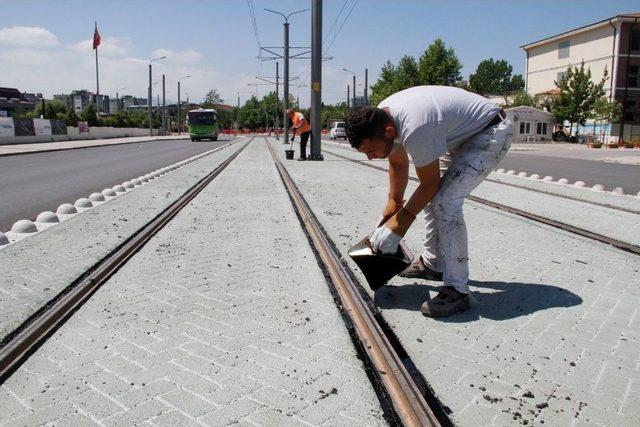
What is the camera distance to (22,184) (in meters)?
12.3

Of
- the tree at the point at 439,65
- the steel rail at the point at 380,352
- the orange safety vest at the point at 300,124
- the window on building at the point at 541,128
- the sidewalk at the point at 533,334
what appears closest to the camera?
the steel rail at the point at 380,352

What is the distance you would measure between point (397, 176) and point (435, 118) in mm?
714

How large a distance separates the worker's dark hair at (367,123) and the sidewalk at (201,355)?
1149 millimetres

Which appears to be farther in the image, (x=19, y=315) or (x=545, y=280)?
(x=545, y=280)

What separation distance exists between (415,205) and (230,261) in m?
2.12

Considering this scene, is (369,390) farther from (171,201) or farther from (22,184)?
(22,184)

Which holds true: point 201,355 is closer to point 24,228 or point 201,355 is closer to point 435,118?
point 435,118

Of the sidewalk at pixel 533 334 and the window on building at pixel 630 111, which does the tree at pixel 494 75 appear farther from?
the sidewalk at pixel 533 334

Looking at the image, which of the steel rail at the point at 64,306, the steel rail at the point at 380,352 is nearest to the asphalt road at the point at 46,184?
the steel rail at the point at 64,306

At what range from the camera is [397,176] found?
3805 millimetres

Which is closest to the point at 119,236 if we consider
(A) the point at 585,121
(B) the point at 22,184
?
(B) the point at 22,184

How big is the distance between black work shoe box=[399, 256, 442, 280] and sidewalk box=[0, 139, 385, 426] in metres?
0.69

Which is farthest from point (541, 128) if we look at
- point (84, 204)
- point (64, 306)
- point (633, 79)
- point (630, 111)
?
point (64, 306)

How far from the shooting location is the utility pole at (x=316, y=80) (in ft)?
60.1
